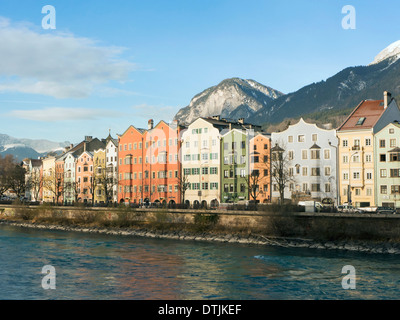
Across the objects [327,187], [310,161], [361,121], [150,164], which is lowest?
[327,187]

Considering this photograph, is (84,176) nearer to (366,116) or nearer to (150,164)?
(150,164)

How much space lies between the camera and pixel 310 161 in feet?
256

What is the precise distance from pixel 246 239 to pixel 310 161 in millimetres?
26973

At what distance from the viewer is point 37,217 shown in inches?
3430

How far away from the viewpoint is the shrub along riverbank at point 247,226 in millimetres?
50719

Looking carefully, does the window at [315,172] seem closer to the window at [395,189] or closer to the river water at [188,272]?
the window at [395,189]

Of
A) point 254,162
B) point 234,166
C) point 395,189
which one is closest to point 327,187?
point 395,189

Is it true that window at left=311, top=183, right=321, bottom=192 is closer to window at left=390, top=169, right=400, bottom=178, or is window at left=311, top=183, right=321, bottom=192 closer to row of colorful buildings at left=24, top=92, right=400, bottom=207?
row of colorful buildings at left=24, top=92, right=400, bottom=207

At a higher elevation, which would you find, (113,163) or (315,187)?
(113,163)

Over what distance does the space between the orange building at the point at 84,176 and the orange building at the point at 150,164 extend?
41.1 feet

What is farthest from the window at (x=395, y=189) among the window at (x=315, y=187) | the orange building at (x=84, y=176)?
the orange building at (x=84, y=176)

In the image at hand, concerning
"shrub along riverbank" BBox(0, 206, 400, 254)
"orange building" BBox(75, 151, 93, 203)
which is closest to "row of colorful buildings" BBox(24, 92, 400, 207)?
"orange building" BBox(75, 151, 93, 203)

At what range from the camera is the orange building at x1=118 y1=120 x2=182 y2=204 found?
310 feet
